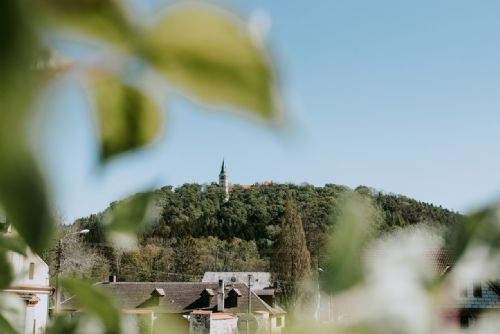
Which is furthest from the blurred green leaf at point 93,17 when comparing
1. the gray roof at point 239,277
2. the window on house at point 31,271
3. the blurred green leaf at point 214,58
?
the gray roof at point 239,277

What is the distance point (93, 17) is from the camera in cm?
14

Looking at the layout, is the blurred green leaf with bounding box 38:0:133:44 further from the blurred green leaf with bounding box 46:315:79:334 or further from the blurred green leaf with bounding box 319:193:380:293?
the blurred green leaf with bounding box 46:315:79:334

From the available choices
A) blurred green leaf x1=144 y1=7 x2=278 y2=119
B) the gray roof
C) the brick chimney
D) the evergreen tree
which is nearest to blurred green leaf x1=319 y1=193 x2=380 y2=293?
blurred green leaf x1=144 y1=7 x2=278 y2=119

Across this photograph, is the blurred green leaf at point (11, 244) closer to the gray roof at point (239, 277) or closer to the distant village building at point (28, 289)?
the distant village building at point (28, 289)

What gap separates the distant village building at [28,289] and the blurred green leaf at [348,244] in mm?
219

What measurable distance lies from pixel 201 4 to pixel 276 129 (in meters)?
0.03

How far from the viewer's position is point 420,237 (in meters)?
0.27

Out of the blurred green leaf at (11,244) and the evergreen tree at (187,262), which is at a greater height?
the evergreen tree at (187,262)

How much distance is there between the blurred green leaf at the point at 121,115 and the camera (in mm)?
168

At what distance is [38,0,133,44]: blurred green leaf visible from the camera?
131mm

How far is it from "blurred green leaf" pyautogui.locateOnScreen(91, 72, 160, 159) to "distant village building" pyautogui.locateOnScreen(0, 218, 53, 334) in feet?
0.74

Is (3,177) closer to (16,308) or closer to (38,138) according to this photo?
(38,138)

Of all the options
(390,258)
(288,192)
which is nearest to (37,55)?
(390,258)

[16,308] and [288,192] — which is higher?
[288,192]
